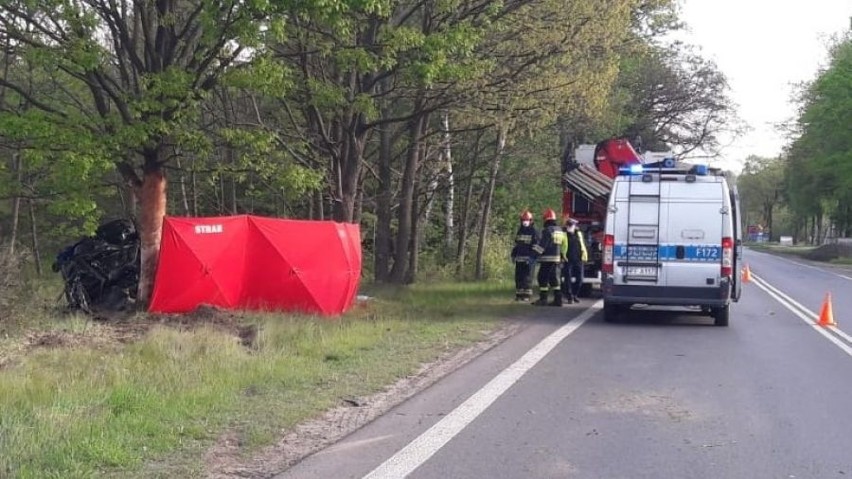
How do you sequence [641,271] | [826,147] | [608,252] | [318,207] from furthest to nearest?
[826,147], [318,207], [608,252], [641,271]

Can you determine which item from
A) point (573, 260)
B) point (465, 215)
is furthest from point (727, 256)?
point (465, 215)

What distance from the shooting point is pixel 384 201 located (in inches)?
953

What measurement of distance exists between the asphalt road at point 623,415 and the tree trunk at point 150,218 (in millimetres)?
6143

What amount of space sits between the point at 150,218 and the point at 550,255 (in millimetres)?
7408

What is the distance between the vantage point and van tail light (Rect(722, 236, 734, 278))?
1461 cm

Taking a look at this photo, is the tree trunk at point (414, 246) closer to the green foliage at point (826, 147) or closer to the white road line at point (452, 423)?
the white road line at point (452, 423)

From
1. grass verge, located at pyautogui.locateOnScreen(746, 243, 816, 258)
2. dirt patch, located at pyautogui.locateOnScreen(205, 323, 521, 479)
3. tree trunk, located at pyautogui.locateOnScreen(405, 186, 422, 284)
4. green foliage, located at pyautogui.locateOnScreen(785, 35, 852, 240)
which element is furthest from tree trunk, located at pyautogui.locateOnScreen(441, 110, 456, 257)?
grass verge, located at pyautogui.locateOnScreen(746, 243, 816, 258)

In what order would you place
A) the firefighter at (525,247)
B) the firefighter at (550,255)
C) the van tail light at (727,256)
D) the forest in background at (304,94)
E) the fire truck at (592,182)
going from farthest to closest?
the fire truck at (592,182) < the firefighter at (525,247) < the firefighter at (550,255) < the van tail light at (727,256) < the forest in background at (304,94)

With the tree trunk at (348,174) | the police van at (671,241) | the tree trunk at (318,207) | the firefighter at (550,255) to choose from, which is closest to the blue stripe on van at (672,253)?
the police van at (671,241)

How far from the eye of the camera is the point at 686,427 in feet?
25.3

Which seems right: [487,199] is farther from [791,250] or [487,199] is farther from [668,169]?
[791,250]

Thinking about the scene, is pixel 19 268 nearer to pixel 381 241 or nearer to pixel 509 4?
pixel 509 4

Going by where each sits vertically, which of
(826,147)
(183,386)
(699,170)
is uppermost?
(826,147)

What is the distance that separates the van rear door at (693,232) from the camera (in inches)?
579
